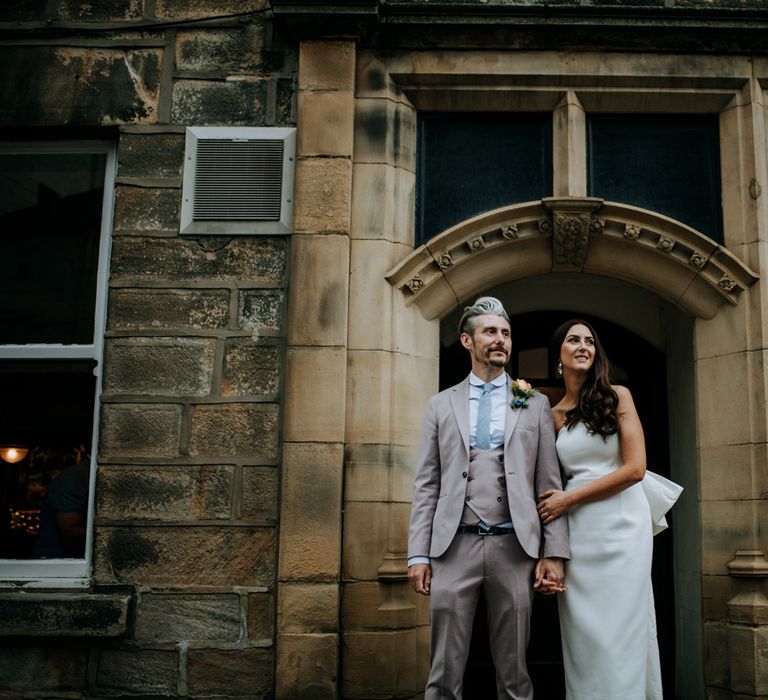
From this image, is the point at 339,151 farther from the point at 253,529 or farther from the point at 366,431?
the point at 253,529

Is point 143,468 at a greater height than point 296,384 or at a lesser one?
lesser

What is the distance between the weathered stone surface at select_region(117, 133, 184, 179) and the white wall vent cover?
0.07m

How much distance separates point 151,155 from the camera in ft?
16.9

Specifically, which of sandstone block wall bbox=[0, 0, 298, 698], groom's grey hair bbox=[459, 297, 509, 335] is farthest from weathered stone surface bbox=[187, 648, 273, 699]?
groom's grey hair bbox=[459, 297, 509, 335]

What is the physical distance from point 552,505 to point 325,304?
178 cm

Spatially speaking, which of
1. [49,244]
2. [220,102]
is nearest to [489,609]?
[220,102]

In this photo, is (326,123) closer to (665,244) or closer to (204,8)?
(204,8)

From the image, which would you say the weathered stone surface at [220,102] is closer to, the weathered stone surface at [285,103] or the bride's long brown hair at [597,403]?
the weathered stone surface at [285,103]

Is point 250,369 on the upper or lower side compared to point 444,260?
lower

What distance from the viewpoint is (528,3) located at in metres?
5.20

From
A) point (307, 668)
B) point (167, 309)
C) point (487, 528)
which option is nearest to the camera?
point (487, 528)

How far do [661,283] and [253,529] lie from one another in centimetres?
271

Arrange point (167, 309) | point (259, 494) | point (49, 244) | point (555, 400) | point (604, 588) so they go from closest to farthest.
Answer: point (604, 588) < point (259, 494) < point (167, 309) < point (49, 244) < point (555, 400)

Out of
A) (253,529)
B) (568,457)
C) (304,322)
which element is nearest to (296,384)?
(304,322)
